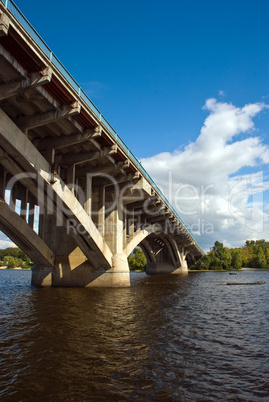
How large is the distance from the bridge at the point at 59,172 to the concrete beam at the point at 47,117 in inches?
2.2

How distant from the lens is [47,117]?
15891 mm

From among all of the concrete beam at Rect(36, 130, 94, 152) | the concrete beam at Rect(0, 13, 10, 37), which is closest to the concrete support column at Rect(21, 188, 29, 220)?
the concrete beam at Rect(36, 130, 94, 152)

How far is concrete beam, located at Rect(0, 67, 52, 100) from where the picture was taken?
13.2 meters

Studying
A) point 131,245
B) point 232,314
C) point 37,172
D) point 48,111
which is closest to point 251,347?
point 232,314

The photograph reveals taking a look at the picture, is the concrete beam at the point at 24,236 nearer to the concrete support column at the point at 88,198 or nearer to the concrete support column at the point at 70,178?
the concrete support column at the point at 70,178

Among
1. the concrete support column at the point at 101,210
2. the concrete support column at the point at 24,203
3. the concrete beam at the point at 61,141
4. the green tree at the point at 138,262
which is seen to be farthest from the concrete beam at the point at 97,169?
the green tree at the point at 138,262

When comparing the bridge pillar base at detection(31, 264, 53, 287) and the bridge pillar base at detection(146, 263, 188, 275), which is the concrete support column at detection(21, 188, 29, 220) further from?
the bridge pillar base at detection(146, 263, 188, 275)

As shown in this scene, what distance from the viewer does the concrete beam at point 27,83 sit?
520 inches

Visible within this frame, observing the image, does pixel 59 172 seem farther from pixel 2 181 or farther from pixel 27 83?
pixel 27 83

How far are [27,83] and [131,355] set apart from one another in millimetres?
12189

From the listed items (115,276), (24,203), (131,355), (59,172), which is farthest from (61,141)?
(131,355)

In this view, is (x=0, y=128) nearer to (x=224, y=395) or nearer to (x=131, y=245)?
(x=224, y=395)

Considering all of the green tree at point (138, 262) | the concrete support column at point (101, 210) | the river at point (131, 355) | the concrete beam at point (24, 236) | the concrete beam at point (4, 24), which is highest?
the concrete beam at point (4, 24)

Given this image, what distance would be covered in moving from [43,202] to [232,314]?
14125 millimetres
